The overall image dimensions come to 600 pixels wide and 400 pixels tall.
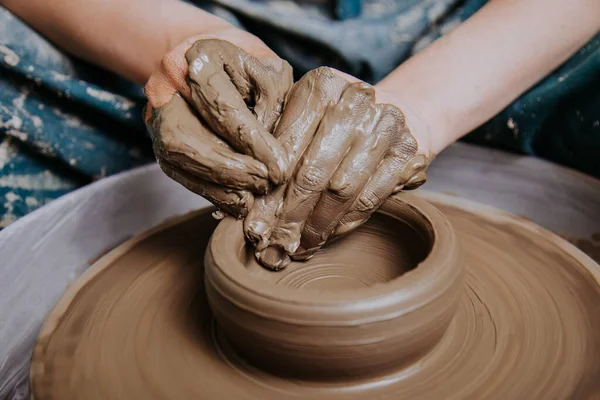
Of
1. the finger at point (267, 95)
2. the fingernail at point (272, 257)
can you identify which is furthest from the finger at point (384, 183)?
the finger at point (267, 95)

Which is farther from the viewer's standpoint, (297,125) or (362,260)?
(362,260)

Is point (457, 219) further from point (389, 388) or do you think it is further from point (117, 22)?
point (117, 22)

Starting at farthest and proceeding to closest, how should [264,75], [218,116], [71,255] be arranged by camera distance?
[71,255] < [264,75] < [218,116]

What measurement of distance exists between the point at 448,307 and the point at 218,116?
1.61ft

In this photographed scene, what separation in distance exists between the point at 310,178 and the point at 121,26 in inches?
33.3

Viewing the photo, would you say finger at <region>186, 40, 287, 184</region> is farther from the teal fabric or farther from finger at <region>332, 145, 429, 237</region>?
the teal fabric

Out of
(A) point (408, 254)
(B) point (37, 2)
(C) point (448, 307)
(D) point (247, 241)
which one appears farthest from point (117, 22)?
(C) point (448, 307)

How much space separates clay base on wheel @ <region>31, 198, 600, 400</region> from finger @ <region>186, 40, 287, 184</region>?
0.33 meters

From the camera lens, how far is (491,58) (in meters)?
1.38

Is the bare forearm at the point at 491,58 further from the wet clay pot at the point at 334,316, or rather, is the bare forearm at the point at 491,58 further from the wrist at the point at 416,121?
the wet clay pot at the point at 334,316

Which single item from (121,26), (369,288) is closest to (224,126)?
(369,288)

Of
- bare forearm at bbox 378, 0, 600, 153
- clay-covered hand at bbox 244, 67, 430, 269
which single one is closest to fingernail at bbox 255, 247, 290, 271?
clay-covered hand at bbox 244, 67, 430, 269

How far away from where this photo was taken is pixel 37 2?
1.55 metres

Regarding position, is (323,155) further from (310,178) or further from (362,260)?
(362,260)
